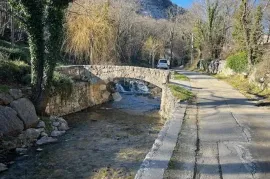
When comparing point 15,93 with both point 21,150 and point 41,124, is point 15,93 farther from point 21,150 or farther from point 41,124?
point 21,150

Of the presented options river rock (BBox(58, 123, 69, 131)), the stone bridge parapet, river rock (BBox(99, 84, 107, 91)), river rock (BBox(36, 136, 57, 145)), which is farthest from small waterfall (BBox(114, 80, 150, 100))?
river rock (BBox(36, 136, 57, 145))

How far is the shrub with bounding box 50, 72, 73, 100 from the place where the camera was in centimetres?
1761

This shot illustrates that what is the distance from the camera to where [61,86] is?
18.2m

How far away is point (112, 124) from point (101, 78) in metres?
7.10

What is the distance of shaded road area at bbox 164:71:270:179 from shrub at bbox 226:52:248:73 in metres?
10.9

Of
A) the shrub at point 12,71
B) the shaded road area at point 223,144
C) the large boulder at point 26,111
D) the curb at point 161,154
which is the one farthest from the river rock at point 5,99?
the shaded road area at point 223,144

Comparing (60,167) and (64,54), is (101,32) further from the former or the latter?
(60,167)

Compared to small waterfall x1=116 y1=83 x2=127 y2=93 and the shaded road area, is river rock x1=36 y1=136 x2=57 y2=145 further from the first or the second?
small waterfall x1=116 y1=83 x2=127 y2=93

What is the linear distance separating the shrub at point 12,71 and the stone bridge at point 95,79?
8.69 feet

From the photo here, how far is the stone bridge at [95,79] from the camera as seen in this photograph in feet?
65.1

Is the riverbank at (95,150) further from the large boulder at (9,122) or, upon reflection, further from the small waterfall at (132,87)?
the small waterfall at (132,87)

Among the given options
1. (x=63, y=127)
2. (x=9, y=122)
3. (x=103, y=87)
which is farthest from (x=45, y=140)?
(x=103, y=87)

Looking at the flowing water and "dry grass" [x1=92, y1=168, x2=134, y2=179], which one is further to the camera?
the flowing water

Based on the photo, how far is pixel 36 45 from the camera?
14.4 metres
